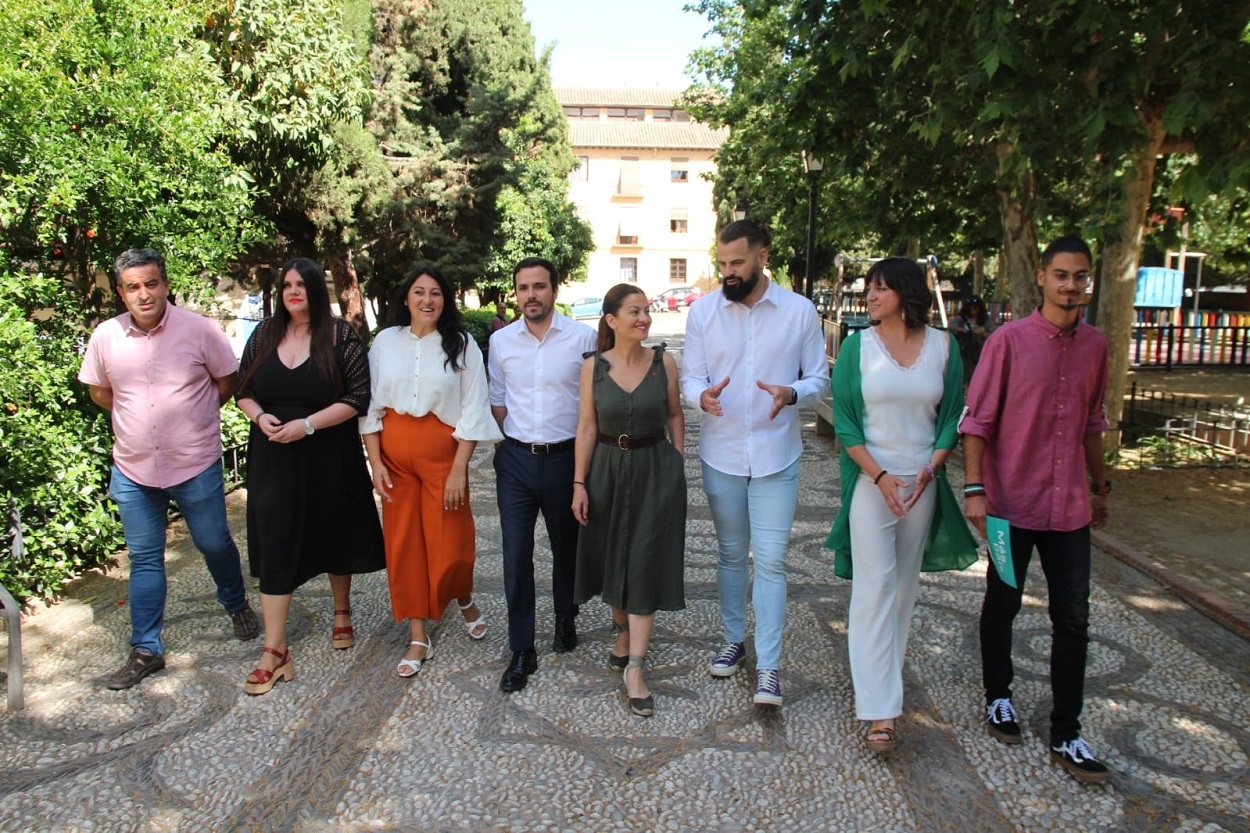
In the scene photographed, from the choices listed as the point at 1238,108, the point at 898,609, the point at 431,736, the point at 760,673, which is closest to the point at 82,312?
the point at 431,736

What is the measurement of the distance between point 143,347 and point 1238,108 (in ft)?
20.0

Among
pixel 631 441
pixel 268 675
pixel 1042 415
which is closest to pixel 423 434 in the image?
pixel 631 441

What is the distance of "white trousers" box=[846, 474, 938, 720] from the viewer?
3.44m

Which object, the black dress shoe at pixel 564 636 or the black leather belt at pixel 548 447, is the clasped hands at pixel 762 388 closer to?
the black leather belt at pixel 548 447

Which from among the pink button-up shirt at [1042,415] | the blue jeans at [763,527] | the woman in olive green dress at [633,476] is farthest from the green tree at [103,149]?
the pink button-up shirt at [1042,415]

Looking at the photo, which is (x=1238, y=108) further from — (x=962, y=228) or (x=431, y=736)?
(x=962, y=228)

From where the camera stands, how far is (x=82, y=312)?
227 inches

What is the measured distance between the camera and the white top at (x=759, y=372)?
12.2 feet

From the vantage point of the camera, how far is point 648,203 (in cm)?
6091

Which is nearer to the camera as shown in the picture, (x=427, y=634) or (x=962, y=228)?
(x=427, y=634)

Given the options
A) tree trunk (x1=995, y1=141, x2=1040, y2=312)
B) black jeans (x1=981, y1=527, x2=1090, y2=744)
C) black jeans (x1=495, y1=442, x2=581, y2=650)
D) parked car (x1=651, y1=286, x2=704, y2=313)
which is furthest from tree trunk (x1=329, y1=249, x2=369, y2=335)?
parked car (x1=651, y1=286, x2=704, y2=313)

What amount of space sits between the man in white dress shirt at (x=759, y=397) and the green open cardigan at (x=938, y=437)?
0.78 feet

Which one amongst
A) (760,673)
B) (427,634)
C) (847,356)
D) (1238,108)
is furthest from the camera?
(1238,108)

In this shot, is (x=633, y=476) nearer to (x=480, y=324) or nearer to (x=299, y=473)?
(x=299, y=473)
